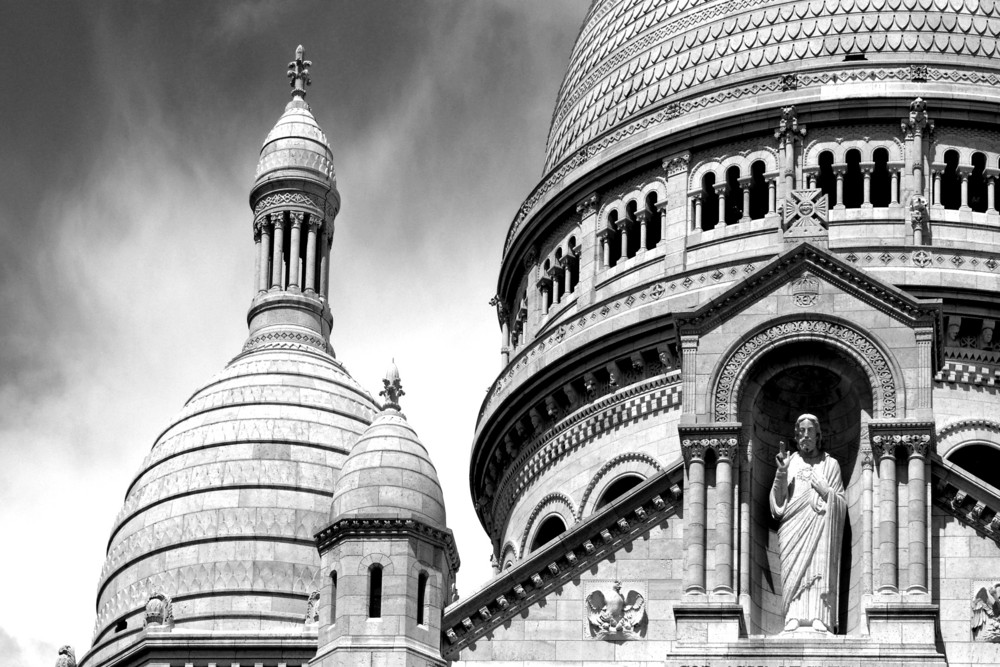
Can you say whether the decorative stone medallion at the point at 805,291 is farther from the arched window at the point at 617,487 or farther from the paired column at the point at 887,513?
the arched window at the point at 617,487

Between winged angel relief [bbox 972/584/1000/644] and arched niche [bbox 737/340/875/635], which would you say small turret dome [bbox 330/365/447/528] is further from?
winged angel relief [bbox 972/584/1000/644]

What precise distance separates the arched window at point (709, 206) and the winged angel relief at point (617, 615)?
67.5 ft

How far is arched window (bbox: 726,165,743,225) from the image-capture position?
75.1 m

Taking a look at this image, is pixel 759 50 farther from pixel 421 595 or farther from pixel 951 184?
pixel 421 595

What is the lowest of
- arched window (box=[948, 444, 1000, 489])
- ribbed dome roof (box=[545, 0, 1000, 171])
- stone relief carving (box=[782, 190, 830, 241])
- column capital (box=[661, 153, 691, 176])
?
arched window (box=[948, 444, 1000, 489])

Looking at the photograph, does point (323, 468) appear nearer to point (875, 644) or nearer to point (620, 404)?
point (620, 404)

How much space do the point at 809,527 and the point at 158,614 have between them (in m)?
12.7

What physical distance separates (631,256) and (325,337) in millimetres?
6874

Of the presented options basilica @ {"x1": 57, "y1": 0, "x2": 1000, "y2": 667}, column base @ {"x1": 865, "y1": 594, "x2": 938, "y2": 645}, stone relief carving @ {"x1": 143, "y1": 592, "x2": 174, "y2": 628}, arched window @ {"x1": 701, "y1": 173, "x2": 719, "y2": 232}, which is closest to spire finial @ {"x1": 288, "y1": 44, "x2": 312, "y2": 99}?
basilica @ {"x1": 57, "y1": 0, "x2": 1000, "y2": 667}

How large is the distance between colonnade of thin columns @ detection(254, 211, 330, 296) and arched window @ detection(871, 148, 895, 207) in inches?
462

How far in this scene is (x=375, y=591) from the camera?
55156mm

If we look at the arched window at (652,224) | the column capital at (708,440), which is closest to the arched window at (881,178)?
the arched window at (652,224)

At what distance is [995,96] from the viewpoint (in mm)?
74750

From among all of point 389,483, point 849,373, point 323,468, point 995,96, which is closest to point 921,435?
point 849,373
